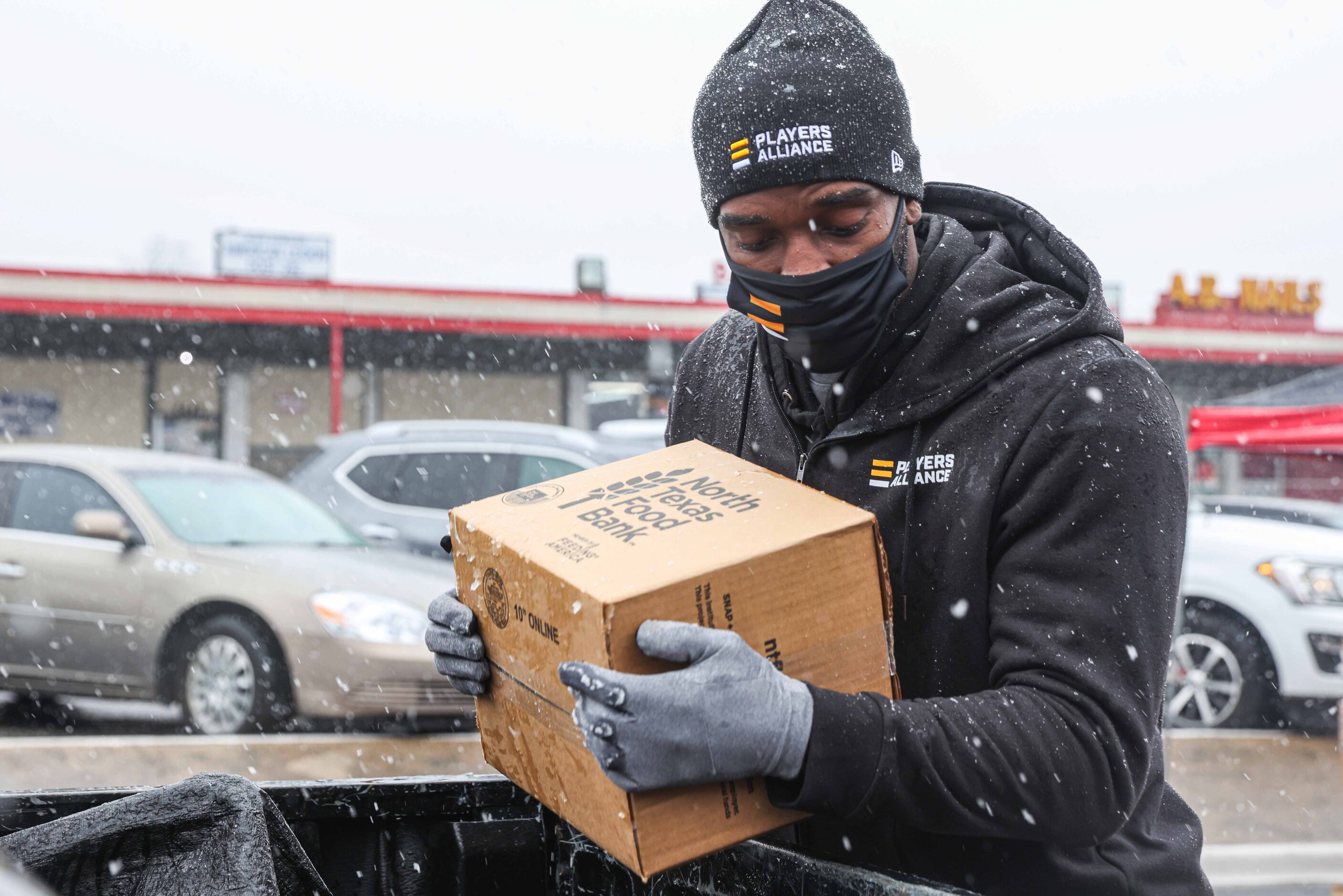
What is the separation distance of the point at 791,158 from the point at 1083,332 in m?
0.54

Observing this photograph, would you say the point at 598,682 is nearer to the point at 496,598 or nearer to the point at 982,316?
the point at 496,598

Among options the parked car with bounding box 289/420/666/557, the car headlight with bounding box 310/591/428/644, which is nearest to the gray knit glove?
the car headlight with bounding box 310/591/428/644

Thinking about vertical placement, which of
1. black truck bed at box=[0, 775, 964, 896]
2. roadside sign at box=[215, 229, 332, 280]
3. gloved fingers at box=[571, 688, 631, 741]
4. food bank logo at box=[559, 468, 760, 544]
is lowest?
black truck bed at box=[0, 775, 964, 896]

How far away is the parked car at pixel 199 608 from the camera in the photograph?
5.68 metres

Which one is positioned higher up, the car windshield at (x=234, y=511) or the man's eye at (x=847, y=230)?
the man's eye at (x=847, y=230)

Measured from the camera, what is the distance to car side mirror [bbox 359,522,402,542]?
7.77 metres

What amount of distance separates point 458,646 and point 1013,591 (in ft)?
2.68

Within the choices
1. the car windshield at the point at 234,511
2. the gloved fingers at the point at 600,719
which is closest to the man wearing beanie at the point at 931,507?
the gloved fingers at the point at 600,719

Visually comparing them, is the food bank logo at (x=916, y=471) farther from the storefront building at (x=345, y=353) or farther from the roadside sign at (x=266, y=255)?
the roadside sign at (x=266, y=255)

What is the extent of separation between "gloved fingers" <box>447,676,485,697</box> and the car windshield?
4794 millimetres

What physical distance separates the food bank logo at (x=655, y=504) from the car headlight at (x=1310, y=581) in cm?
564

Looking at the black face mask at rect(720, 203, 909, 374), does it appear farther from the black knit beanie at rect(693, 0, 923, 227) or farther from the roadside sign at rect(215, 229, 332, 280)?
the roadside sign at rect(215, 229, 332, 280)

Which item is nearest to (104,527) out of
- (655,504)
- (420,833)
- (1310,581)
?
(420,833)

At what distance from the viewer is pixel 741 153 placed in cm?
188
